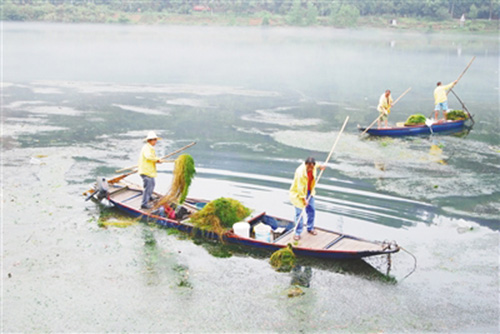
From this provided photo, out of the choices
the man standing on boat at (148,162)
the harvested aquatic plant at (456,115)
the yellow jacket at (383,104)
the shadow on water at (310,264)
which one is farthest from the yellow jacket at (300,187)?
the harvested aquatic plant at (456,115)

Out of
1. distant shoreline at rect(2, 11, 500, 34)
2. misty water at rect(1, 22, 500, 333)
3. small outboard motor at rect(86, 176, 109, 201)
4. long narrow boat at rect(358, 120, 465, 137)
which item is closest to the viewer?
misty water at rect(1, 22, 500, 333)

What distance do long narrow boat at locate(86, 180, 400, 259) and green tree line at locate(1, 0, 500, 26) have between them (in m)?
83.7

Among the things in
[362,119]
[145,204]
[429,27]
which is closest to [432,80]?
[362,119]

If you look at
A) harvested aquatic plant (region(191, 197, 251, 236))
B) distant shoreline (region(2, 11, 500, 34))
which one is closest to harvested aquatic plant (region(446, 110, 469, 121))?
harvested aquatic plant (region(191, 197, 251, 236))

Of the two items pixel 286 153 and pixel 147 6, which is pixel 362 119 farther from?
pixel 147 6

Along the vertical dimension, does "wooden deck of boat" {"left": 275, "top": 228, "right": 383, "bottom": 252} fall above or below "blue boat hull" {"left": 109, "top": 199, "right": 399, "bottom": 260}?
above

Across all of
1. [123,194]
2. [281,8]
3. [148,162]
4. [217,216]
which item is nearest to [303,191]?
[217,216]

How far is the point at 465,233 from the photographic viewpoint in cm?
1156

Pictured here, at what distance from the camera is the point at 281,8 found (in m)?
97.5

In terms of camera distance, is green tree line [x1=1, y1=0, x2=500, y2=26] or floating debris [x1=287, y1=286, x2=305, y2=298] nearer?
floating debris [x1=287, y1=286, x2=305, y2=298]

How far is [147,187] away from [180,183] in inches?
34.7

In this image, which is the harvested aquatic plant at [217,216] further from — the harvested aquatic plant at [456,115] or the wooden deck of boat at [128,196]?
the harvested aquatic plant at [456,115]

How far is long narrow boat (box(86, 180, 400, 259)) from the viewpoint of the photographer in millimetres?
9766

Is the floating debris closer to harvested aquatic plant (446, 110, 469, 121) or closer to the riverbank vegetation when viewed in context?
harvested aquatic plant (446, 110, 469, 121)
